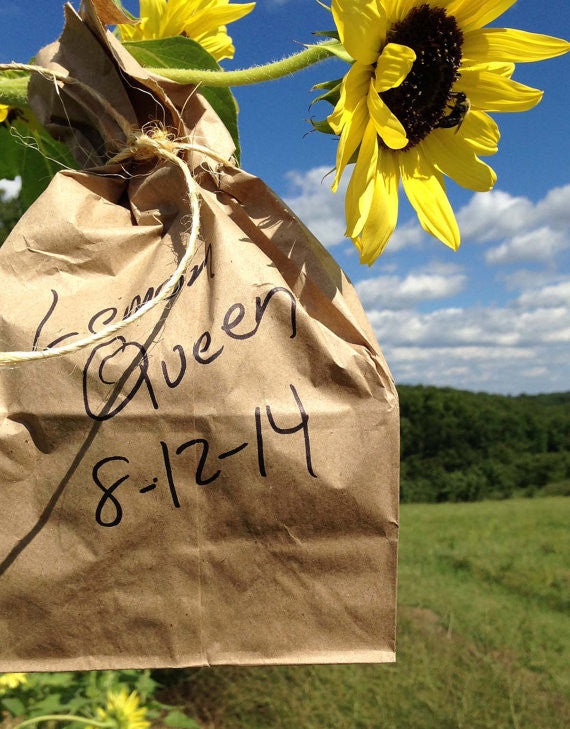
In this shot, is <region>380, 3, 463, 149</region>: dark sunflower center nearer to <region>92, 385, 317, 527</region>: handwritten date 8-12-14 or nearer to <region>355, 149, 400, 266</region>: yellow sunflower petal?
<region>355, 149, 400, 266</region>: yellow sunflower petal

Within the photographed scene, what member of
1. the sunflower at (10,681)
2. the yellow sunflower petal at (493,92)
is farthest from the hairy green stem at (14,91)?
the sunflower at (10,681)

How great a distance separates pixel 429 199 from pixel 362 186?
8 centimetres

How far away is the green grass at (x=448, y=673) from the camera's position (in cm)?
227

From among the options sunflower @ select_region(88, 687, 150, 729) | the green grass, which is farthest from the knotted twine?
the green grass

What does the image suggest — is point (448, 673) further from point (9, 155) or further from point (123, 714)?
point (9, 155)

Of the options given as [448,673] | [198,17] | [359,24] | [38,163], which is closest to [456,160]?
[359,24]

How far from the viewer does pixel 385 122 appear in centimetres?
43

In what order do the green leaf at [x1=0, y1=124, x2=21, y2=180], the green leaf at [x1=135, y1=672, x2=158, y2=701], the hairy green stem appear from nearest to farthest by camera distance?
1. the hairy green stem
2. the green leaf at [x1=0, y1=124, x2=21, y2=180]
3. the green leaf at [x1=135, y1=672, x2=158, y2=701]

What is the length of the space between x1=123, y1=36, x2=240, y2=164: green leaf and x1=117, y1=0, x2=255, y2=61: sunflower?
6 centimetres

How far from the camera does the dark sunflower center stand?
46 cm

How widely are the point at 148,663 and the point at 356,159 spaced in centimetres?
39

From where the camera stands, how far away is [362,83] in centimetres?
45

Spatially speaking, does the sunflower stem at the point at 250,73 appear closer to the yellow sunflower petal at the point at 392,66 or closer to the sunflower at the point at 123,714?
the yellow sunflower petal at the point at 392,66

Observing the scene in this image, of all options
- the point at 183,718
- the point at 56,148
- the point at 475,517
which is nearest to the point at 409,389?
the point at 475,517
